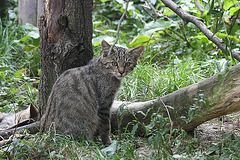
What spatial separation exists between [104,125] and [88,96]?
0.36m

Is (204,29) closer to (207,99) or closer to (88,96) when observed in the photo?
(207,99)

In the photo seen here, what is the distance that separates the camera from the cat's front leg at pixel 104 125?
126 inches

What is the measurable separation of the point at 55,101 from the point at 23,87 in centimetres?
184

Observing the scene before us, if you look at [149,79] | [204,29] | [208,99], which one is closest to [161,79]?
[149,79]

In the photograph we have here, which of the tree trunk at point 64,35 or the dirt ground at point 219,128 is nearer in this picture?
the dirt ground at point 219,128

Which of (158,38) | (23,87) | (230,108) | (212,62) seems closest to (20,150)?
(230,108)

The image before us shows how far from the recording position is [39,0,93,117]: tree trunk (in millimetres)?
3330

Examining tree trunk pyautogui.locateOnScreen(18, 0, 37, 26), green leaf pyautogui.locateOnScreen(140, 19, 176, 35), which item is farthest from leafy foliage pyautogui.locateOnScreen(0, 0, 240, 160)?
tree trunk pyautogui.locateOnScreen(18, 0, 37, 26)

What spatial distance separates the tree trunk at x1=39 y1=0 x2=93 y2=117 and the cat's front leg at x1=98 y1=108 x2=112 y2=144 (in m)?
0.68

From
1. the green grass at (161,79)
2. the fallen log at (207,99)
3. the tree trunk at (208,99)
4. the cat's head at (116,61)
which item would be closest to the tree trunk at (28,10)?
the green grass at (161,79)

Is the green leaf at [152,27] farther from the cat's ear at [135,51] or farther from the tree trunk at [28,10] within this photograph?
the tree trunk at [28,10]

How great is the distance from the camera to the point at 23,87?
186 inches

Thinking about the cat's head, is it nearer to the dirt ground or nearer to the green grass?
the green grass

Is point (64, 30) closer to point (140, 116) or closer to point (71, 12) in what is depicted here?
point (71, 12)
